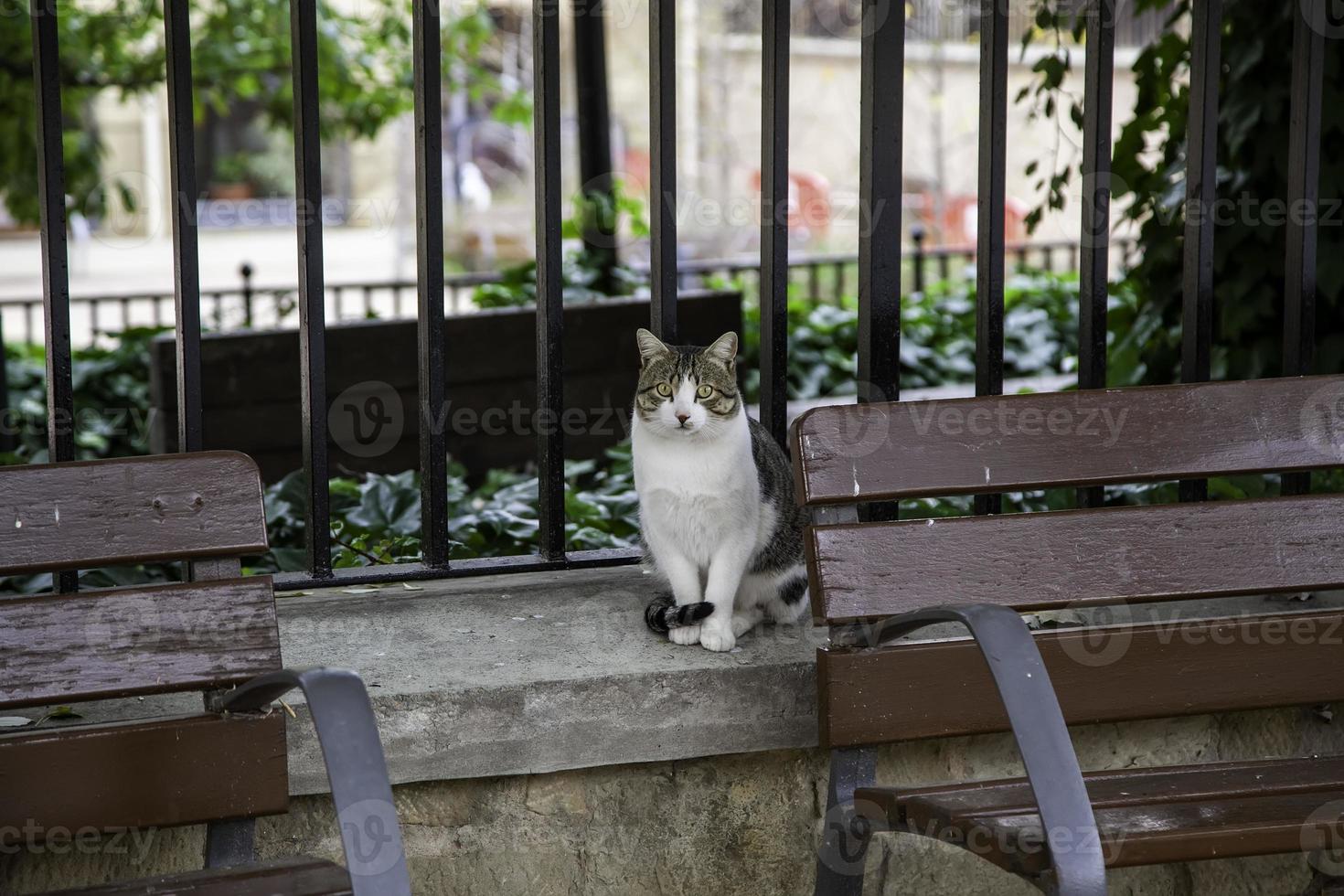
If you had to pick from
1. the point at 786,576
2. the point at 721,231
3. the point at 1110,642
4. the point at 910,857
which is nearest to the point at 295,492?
the point at 786,576

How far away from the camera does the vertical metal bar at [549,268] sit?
6.59 ft

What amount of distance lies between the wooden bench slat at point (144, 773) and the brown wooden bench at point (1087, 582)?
71 cm

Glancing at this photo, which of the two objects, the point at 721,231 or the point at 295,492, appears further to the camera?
the point at 721,231

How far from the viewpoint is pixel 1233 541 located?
6.15 feet

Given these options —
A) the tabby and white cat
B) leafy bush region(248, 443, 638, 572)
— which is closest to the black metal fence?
the tabby and white cat

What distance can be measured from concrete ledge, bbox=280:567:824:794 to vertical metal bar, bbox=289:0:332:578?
0.56 feet

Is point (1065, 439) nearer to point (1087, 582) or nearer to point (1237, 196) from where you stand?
point (1087, 582)

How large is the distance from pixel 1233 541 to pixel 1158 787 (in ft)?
1.28

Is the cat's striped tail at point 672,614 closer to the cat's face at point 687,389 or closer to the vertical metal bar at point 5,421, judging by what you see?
the cat's face at point 687,389

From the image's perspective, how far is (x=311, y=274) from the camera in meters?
1.98

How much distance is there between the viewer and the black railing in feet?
21.7

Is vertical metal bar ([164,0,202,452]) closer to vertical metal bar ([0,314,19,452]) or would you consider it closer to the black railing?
the black railing

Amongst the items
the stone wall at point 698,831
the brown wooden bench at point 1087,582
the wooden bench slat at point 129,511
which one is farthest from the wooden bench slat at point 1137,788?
the wooden bench slat at point 129,511

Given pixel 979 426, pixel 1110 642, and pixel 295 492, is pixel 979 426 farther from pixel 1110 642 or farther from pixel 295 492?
pixel 295 492
